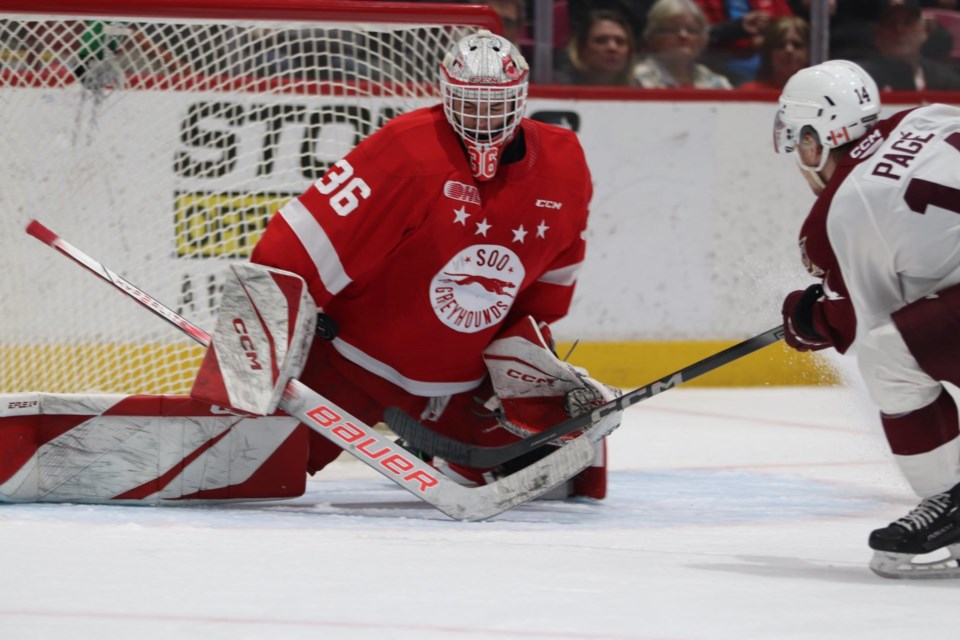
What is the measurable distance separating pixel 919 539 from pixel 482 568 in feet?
2.05

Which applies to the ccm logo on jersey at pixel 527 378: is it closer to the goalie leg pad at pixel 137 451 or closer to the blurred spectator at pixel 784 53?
the goalie leg pad at pixel 137 451

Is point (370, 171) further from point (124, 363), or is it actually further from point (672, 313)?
point (672, 313)

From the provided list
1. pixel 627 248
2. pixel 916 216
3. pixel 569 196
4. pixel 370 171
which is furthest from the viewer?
pixel 627 248

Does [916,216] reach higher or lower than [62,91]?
lower

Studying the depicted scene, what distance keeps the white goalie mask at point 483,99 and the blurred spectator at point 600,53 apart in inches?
88.9

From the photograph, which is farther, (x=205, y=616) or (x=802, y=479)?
(x=802, y=479)

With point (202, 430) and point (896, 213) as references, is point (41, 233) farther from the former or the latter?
point (896, 213)

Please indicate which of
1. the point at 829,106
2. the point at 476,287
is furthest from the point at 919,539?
the point at 476,287

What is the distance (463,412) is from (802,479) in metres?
0.81

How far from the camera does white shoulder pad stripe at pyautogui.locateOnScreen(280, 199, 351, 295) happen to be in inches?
104

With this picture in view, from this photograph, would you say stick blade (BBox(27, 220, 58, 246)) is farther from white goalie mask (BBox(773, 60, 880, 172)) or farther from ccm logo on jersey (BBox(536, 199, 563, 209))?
white goalie mask (BBox(773, 60, 880, 172))

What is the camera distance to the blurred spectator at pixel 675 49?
5.08 metres

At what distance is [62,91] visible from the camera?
11.3 ft

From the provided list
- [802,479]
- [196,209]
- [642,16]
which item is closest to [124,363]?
[196,209]
